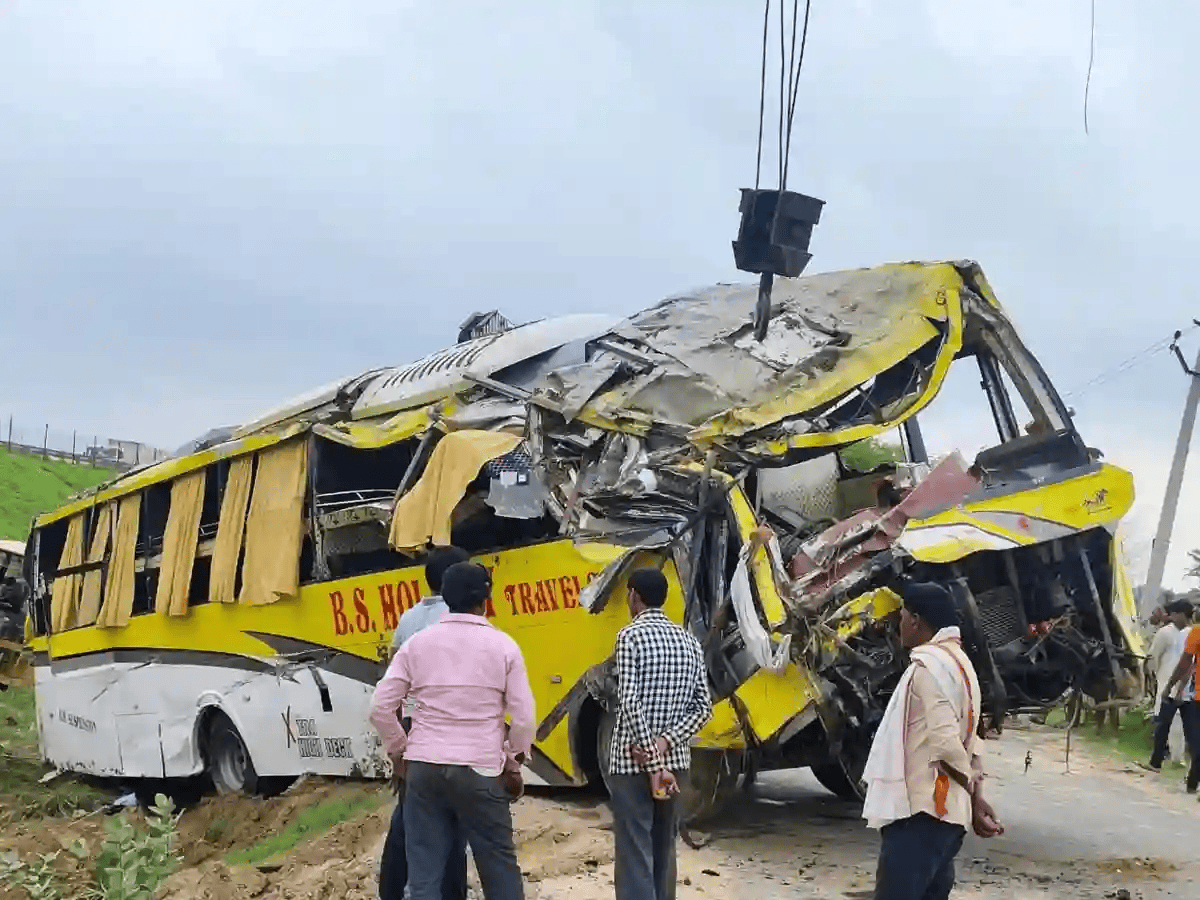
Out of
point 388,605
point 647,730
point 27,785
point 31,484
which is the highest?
point 31,484

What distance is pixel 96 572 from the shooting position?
13773 millimetres

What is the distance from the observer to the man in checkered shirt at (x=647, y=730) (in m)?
5.65

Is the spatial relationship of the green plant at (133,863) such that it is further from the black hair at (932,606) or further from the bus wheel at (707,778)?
the black hair at (932,606)

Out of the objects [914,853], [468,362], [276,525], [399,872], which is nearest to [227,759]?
[276,525]

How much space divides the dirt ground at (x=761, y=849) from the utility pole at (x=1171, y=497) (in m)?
11.5

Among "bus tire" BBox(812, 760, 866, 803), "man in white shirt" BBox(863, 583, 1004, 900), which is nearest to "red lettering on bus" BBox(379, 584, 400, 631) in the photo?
"bus tire" BBox(812, 760, 866, 803)

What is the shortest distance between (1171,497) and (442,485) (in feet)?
57.0

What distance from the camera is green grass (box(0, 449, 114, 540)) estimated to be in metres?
41.8

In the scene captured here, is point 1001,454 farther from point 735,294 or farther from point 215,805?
point 215,805

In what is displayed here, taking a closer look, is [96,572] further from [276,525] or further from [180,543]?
[276,525]

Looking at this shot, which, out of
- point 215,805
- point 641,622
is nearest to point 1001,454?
point 641,622

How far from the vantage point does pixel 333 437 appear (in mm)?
9891

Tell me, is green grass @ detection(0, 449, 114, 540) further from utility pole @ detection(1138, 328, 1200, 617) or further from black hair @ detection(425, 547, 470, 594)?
black hair @ detection(425, 547, 470, 594)

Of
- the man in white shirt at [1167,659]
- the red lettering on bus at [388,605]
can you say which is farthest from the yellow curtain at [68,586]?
the man in white shirt at [1167,659]
